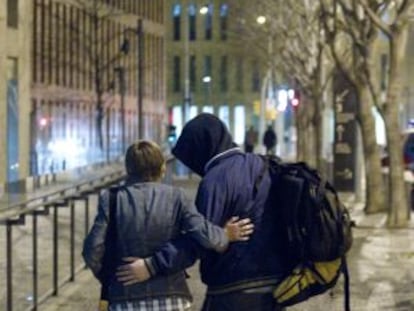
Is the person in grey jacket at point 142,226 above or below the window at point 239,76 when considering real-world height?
below

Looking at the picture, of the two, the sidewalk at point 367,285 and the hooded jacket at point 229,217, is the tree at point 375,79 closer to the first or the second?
the sidewalk at point 367,285

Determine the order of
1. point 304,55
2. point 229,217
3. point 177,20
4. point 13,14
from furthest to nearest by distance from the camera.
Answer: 1. point 177,20
2. point 304,55
3. point 13,14
4. point 229,217

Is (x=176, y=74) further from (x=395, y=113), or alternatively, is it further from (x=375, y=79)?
(x=395, y=113)

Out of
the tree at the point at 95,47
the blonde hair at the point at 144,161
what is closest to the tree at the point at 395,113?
the blonde hair at the point at 144,161

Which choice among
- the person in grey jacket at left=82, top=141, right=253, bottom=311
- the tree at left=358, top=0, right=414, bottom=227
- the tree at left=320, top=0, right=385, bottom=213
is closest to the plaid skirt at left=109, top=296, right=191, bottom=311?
the person in grey jacket at left=82, top=141, right=253, bottom=311

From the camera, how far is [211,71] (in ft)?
311

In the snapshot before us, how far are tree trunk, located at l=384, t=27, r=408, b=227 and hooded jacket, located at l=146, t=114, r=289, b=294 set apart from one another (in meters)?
13.6

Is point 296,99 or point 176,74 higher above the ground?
point 176,74

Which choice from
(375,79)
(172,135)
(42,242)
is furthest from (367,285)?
(172,135)

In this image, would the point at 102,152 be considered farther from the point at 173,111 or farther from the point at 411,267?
the point at 173,111

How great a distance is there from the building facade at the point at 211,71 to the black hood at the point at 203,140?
8658cm

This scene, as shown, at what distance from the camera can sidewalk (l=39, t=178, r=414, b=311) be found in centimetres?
1070

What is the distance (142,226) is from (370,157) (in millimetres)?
16740

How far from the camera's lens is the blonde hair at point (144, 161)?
213 inches
